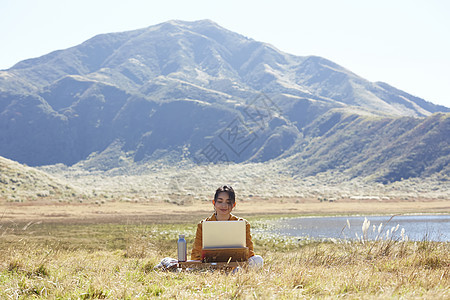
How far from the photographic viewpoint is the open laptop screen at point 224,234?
6105mm

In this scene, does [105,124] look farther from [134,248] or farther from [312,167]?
[134,248]

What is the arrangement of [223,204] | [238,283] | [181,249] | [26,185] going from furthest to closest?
[26,185], [223,204], [181,249], [238,283]

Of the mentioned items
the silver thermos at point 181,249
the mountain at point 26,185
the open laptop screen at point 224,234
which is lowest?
the mountain at point 26,185

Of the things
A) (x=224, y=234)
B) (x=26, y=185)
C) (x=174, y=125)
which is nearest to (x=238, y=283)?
(x=224, y=234)

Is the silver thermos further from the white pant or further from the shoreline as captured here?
the shoreline

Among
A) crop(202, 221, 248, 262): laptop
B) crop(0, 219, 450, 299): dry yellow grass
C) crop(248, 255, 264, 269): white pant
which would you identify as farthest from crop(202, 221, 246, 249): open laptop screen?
crop(0, 219, 450, 299): dry yellow grass

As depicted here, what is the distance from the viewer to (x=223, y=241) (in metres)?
6.18

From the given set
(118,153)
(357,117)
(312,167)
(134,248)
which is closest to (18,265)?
(134,248)

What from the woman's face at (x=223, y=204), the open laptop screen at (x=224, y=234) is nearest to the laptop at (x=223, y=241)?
the open laptop screen at (x=224, y=234)

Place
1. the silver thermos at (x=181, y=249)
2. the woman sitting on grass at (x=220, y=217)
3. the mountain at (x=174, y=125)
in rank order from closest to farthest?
1. the silver thermos at (x=181, y=249)
2. the woman sitting on grass at (x=220, y=217)
3. the mountain at (x=174, y=125)

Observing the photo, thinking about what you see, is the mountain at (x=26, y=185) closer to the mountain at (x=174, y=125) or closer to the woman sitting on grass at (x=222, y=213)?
the woman sitting on grass at (x=222, y=213)

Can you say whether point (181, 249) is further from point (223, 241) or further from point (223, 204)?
point (223, 204)

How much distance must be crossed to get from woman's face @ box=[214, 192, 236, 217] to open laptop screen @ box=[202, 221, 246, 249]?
0.60 metres

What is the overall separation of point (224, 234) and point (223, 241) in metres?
0.11
